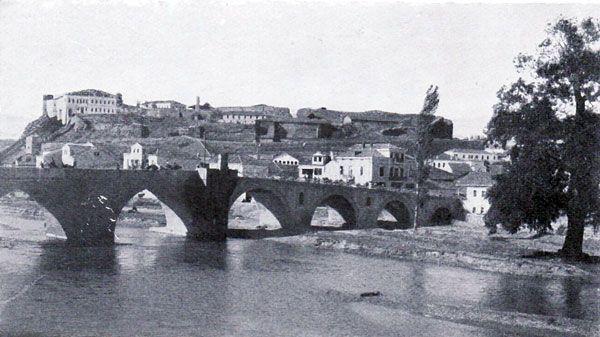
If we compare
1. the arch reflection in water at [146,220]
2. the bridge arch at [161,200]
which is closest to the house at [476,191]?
the arch reflection in water at [146,220]

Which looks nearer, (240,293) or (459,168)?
(240,293)

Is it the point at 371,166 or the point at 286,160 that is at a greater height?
the point at 286,160

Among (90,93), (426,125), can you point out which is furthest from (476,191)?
(90,93)

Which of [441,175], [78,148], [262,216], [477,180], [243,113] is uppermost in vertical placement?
[243,113]

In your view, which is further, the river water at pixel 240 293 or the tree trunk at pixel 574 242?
the tree trunk at pixel 574 242

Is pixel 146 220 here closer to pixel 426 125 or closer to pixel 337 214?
pixel 337 214

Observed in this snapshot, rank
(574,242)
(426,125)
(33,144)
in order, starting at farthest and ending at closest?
(33,144) → (426,125) → (574,242)

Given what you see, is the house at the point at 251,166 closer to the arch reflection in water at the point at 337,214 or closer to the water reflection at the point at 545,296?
the arch reflection in water at the point at 337,214
